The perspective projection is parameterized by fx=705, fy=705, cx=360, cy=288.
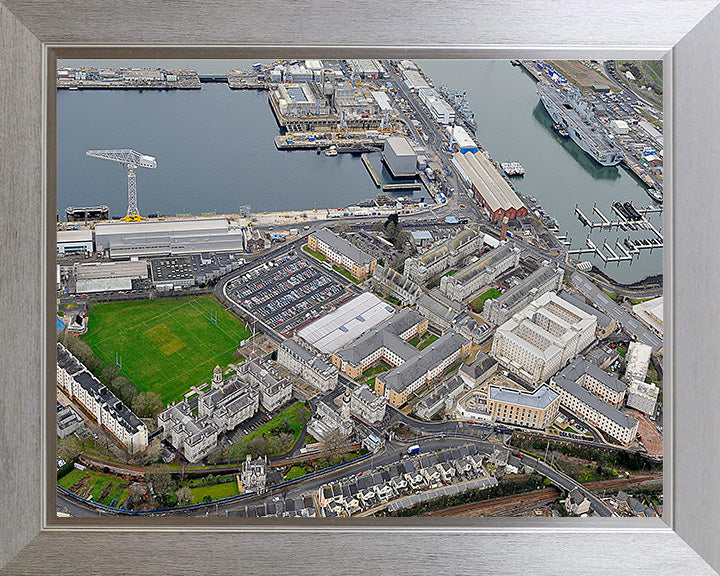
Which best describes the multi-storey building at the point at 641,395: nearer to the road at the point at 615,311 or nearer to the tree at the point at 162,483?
the road at the point at 615,311

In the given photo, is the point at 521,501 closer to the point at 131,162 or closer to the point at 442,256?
the point at 442,256

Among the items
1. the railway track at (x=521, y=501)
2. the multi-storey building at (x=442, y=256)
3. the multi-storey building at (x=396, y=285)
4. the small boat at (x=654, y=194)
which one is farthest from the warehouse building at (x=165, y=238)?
the small boat at (x=654, y=194)

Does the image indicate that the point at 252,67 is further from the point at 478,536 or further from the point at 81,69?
the point at 478,536

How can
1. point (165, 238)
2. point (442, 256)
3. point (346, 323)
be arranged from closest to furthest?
point (346, 323) → point (442, 256) → point (165, 238)

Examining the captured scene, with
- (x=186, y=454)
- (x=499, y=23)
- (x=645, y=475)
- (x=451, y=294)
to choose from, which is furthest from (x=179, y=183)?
(x=499, y=23)

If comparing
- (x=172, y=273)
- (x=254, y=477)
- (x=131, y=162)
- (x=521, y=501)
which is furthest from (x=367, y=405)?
(x=131, y=162)
